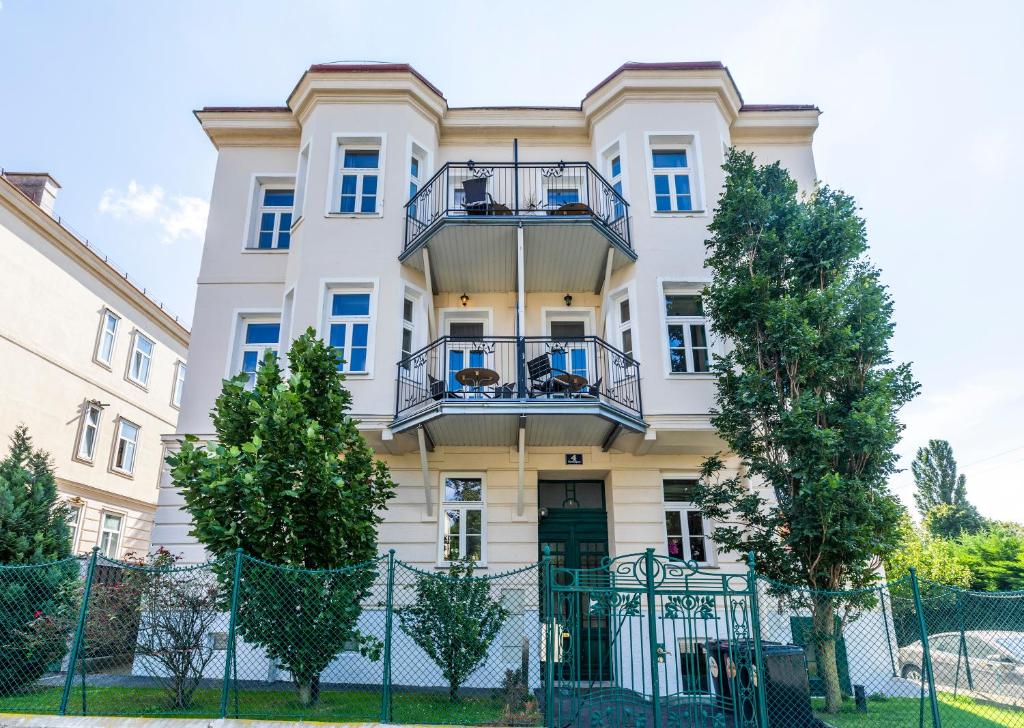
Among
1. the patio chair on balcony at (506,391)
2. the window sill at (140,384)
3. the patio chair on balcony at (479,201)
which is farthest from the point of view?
the window sill at (140,384)

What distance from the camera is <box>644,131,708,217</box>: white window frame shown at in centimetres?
1223

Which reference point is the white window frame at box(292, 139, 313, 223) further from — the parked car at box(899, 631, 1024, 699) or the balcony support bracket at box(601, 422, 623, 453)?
the parked car at box(899, 631, 1024, 699)

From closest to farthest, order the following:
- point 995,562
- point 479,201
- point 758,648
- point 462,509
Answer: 1. point 758,648
2. point 462,509
3. point 479,201
4. point 995,562

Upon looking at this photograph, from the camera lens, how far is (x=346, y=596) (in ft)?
26.2

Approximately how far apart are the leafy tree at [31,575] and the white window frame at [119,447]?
10500 mm

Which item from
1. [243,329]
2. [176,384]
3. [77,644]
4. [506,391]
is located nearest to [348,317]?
[243,329]

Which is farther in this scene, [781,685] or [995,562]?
[995,562]

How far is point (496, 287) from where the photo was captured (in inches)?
502

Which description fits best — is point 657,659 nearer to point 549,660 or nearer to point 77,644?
point 549,660

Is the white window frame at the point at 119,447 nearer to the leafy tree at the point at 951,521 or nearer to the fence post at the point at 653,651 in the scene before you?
the fence post at the point at 653,651

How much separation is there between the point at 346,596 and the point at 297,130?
10.3 meters

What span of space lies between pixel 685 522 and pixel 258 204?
10866 millimetres

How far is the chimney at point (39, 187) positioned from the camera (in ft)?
60.9

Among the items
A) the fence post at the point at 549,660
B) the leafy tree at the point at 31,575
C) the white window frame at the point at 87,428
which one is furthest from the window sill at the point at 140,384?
the fence post at the point at 549,660
